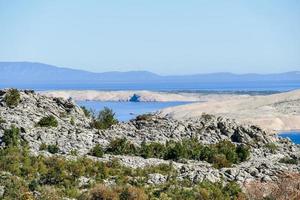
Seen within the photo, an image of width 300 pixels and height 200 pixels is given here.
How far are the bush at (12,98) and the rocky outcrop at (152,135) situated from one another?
362 millimetres

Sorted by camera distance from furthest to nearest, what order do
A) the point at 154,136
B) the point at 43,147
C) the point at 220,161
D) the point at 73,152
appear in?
the point at 154,136 < the point at 220,161 < the point at 43,147 < the point at 73,152

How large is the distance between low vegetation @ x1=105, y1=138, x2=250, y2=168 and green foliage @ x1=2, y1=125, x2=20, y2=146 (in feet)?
16.9

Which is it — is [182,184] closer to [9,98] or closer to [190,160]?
[190,160]

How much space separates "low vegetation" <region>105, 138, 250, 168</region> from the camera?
3631cm

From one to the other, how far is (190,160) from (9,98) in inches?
565

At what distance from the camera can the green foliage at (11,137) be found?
112ft

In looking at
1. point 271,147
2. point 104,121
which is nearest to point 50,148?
point 104,121

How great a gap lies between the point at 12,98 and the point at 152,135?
10158 mm

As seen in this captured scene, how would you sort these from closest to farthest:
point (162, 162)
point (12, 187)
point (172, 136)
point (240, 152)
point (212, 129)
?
1. point (12, 187)
2. point (162, 162)
3. point (240, 152)
4. point (172, 136)
5. point (212, 129)

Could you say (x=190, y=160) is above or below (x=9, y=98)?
below

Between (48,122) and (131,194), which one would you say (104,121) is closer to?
(48,122)

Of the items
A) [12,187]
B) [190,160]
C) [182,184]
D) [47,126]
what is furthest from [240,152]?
[12,187]

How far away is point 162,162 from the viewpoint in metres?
34.5

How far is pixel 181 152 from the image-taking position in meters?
36.7
